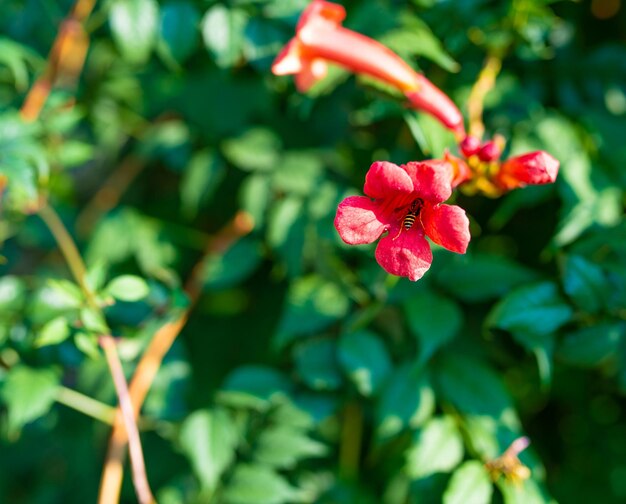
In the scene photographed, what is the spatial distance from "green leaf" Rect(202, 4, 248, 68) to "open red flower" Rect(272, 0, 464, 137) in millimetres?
349

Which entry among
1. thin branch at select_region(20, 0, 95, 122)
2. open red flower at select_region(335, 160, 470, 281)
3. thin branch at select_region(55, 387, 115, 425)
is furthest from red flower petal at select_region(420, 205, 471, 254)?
thin branch at select_region(20, 0, 95, 122)

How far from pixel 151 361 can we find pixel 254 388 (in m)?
0.42

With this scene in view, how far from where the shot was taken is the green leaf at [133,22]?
1937mm

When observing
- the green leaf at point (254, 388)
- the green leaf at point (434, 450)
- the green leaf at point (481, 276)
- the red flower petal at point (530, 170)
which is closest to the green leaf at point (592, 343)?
the green leaf at point (481, 276)

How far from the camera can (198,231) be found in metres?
2.53

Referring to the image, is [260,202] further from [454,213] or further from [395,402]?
[454,213]

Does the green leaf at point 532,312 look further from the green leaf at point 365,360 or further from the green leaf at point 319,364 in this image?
the green leaf at point 319,364

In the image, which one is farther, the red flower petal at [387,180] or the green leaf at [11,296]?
the green leaf at [11,296]

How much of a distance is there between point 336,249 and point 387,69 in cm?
57

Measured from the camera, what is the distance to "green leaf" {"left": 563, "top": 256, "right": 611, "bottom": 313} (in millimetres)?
1575

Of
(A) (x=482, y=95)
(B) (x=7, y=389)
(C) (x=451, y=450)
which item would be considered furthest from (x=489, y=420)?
(B) (x=7, y=389)

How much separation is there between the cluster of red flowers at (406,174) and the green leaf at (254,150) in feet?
1.37

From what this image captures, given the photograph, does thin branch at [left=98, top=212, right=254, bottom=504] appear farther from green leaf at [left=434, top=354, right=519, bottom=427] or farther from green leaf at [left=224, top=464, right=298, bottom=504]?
green leaf at [left=434, top=354, right=519, bottom=427]

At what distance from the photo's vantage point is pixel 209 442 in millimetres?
1827
